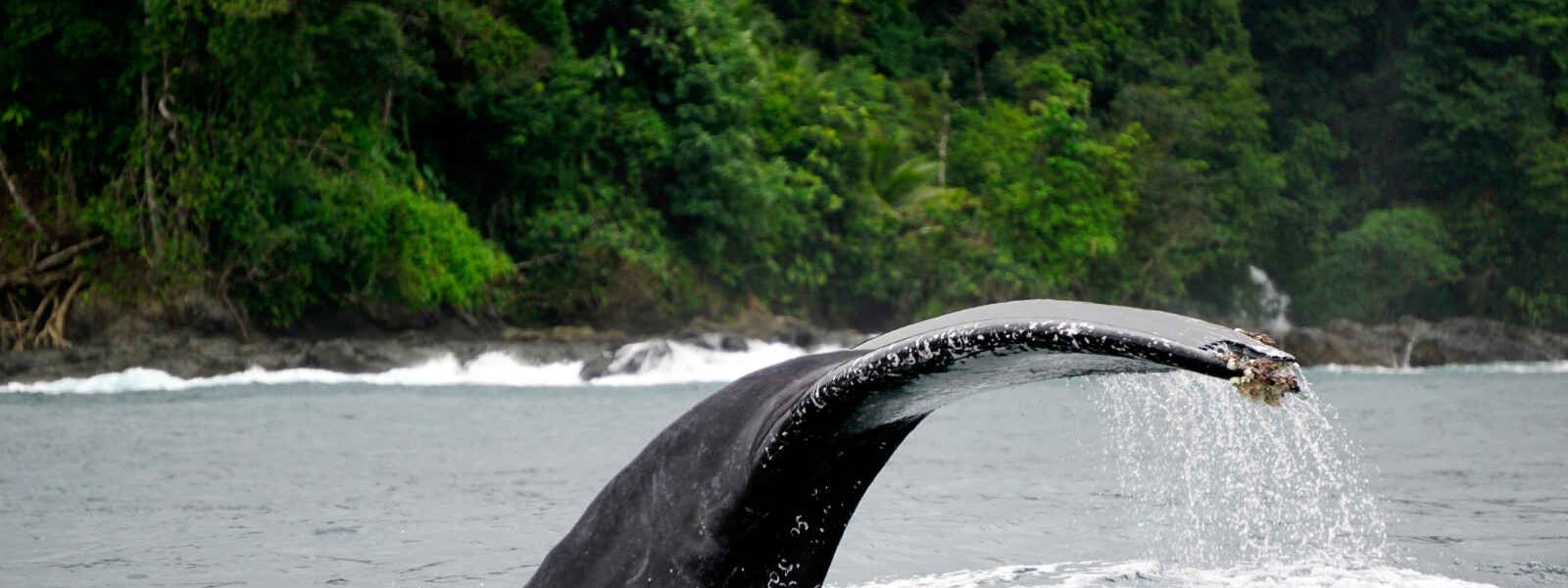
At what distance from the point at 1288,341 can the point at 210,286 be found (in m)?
15.9

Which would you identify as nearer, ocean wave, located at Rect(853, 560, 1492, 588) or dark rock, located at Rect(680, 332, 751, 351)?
ocean wave, located at Rect(853, 560, 1492, 588)

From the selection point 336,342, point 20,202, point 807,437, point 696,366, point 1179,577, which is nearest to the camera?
point 807,437

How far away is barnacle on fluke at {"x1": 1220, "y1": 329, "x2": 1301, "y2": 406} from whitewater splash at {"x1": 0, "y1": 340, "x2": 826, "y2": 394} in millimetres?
14513

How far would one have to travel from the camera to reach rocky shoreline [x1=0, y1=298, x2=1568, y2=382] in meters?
17.1

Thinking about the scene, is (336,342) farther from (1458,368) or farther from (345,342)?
(1458,368)

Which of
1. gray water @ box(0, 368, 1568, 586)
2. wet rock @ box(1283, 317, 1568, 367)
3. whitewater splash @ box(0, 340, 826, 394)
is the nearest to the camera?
gray water @ box(0, 368, 1568, 586)

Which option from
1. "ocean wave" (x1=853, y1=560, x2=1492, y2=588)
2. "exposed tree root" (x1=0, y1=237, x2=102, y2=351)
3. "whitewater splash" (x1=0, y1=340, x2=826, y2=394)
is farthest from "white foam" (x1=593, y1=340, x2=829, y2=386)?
"ocean wave" (x1=853, y1=560, x2=1492, y2=588)

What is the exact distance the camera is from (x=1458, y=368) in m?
25.9

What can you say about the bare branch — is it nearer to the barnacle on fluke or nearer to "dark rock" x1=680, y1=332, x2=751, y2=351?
"dark rock" x1=680, y1=332, x2=751, y2=351

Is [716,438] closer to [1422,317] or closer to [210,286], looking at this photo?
[210,286]

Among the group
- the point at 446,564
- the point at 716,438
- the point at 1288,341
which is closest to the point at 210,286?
the point at 446,564

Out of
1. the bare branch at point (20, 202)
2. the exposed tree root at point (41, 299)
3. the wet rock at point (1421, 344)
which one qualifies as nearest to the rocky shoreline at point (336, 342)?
the exposed tree root at point (41, 299)

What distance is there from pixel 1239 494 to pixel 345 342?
37.7 feet

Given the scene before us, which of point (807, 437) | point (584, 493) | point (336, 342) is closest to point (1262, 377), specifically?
point (807, 437)
